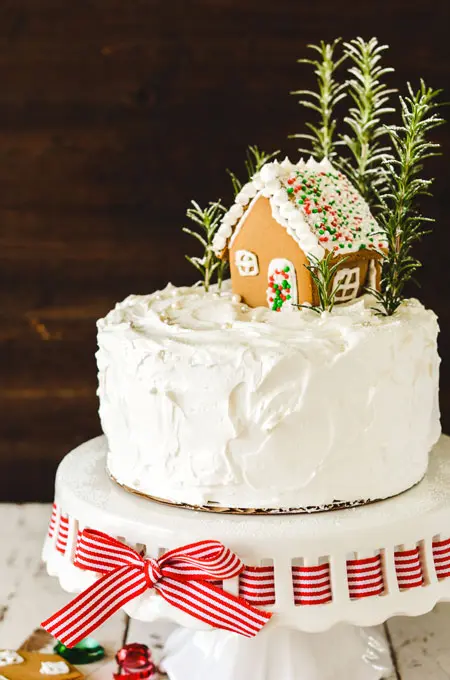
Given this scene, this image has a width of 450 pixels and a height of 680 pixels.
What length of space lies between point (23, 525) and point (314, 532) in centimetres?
119

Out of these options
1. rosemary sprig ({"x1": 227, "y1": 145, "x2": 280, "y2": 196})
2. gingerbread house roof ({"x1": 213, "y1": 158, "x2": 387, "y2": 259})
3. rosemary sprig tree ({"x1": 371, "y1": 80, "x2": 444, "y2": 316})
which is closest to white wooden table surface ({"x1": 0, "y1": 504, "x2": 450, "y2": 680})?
rosemary sprig tree ({"x1": 371, "y1": 80, "x2": 444, "y2": 316})

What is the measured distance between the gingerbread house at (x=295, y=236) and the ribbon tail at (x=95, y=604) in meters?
0.53

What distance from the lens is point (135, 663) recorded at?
169 cm

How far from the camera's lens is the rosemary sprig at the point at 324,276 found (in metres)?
1.56

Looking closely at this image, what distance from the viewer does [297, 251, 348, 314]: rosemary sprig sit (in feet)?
5.12

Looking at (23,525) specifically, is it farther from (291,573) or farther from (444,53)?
(444,53)

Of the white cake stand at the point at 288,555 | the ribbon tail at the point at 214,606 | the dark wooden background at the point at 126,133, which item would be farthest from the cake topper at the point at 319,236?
the dark wooden background at the point at 126,133

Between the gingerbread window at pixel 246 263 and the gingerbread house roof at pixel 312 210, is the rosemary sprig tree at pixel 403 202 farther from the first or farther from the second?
the gingerbread window at pixel 246 263

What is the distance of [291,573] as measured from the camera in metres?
1.45

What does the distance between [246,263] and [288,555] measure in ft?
1.75

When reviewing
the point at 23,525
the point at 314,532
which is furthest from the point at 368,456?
the point at 23,525

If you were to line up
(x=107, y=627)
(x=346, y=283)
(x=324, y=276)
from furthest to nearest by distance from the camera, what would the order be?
(x=107, y=627) → (x=346, y=283) → (x=324, y=276)

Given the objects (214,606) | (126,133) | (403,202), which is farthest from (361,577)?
(126,133)

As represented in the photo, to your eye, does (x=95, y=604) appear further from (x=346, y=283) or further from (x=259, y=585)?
(x=346, y=283)
